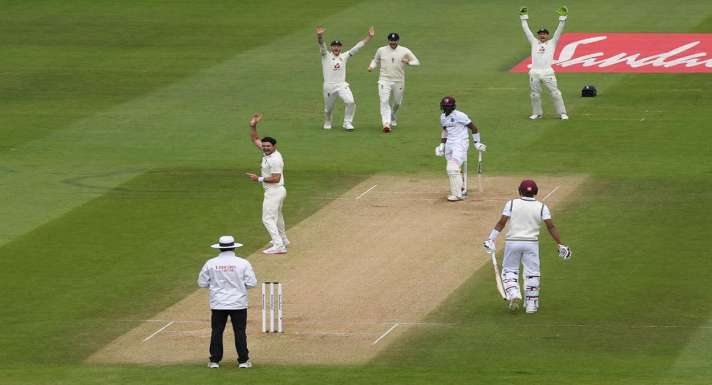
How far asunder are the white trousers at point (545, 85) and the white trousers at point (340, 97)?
166 inches

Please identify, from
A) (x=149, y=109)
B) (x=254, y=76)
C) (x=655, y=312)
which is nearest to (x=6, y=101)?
(x=149, y=109)

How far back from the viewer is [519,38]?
1959 inches

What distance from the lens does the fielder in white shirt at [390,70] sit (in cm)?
3828

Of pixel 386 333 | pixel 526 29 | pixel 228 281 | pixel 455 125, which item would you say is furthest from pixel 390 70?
pixel 228 281

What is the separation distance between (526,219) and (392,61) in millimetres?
15074

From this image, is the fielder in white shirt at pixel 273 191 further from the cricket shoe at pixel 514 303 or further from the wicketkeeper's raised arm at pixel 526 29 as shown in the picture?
the wicketkeeper's raised arm at pixel 526 29

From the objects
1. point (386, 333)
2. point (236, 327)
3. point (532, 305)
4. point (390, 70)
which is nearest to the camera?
point (236, 327)

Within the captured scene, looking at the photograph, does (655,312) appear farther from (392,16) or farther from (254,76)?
(392,16)

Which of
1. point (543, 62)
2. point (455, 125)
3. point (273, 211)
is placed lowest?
point (273, 211)

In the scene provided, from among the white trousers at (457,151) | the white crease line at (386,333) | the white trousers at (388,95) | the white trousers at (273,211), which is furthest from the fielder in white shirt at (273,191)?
the white trousers at (388,95)

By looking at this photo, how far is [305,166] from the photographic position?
35.1 meters

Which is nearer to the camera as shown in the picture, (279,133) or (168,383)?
(168,383)

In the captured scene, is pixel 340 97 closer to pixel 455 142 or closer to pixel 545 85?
pixel 545 85

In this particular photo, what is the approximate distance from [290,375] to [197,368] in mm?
1366
